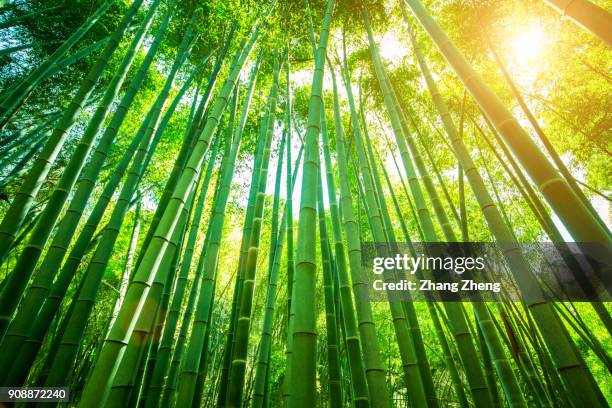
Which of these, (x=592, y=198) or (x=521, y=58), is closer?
(x=521, y=58)

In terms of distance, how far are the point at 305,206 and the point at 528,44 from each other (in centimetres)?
420

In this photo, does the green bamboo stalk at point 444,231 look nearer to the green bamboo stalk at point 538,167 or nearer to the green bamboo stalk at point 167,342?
the green bamboo stalk at point 538,167

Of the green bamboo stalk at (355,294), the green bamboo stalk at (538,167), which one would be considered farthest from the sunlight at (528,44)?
the green bamboo stalk at (538,167)

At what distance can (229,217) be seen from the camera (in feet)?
17.8

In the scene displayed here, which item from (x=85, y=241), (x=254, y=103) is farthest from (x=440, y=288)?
(x=254, y=103)

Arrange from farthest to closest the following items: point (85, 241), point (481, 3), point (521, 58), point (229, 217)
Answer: point (229, 217) < point (521, 58) < point (481, 3) < point (85, 241)

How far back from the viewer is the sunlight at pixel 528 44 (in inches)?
141

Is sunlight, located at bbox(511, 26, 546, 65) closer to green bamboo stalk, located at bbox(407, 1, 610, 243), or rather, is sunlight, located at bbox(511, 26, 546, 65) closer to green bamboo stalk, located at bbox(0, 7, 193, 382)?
green bamboo stalk, located at bbox(407, 1, 610, 243)

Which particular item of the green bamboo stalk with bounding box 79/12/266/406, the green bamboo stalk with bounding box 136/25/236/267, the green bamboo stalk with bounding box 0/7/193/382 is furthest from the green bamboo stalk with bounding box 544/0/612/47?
the green bamboo stalk with bounding box 0/7/193/382

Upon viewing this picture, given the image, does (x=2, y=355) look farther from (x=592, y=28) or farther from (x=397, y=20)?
(x=397, y=20)

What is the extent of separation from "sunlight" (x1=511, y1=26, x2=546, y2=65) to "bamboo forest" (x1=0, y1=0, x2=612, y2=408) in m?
0.02

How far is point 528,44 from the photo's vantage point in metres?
3.73

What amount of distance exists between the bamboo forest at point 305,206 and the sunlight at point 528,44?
0.02 metres

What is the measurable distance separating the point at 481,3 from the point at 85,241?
4.10m
